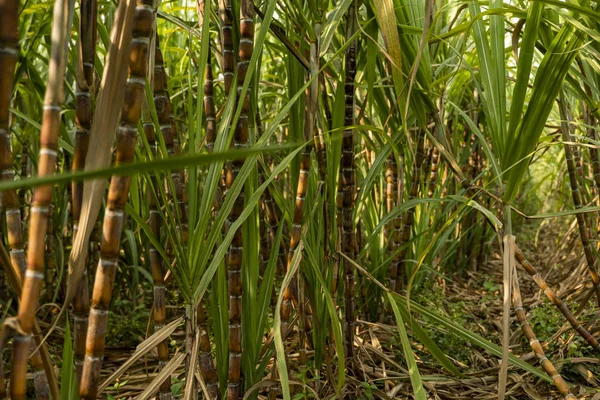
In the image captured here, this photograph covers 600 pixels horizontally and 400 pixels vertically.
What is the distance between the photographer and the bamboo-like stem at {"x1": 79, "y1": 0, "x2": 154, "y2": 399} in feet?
1.70

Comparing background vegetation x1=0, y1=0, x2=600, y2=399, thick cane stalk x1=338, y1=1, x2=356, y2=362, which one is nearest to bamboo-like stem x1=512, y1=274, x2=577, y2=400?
background vegetation x1=0, y1=0, x2=600, y2=399

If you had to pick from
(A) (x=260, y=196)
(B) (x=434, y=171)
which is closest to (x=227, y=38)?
(A) (x=260, y=196)

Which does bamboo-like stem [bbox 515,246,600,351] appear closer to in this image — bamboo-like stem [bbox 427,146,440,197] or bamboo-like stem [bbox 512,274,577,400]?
bamboo-like stem [bbox 512,274,577,400]

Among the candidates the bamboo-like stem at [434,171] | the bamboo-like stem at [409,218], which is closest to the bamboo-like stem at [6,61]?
the bamboo-like stem at [409,218]

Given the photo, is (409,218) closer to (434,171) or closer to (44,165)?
(434,171)

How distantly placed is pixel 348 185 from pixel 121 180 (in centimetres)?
62

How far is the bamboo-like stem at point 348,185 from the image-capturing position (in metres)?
1.04

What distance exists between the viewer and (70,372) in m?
0.68

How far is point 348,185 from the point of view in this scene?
43.2 inches

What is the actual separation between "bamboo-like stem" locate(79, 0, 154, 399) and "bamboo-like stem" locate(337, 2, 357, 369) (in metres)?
0.56

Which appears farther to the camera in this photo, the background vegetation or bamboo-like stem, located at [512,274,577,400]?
bamboo-like stem, located at [512,274,577,400]

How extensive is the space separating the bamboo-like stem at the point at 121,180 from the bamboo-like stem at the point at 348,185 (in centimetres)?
56

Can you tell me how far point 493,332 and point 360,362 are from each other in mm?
645

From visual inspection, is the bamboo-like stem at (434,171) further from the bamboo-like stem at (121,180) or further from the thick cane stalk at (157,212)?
the bamboo-like stem at (121,180)
